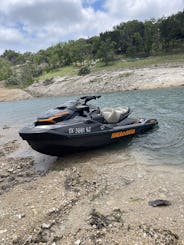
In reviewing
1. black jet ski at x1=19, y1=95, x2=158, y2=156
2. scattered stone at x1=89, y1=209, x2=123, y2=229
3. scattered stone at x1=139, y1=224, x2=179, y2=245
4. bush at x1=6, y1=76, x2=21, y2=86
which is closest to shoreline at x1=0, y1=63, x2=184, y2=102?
bush at x1=6, y1=76, x2=21, y2=86

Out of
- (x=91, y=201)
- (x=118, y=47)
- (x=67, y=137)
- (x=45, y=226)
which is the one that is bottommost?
(x=91, y=201)

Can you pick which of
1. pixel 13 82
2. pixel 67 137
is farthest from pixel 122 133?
pixel 13 82

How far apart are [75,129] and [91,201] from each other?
2.74 metres

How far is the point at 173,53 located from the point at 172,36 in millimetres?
5286

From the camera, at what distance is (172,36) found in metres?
51.4

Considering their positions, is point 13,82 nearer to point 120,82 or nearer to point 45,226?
point 120,82

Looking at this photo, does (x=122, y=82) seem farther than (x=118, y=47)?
No

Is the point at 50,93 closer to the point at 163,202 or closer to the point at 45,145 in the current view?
the point at 45,145

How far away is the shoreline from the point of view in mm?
29766

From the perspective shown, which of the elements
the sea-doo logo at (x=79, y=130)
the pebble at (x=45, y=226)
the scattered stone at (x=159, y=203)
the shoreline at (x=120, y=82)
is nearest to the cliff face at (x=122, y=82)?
the shoreline at (x=120, y=82)

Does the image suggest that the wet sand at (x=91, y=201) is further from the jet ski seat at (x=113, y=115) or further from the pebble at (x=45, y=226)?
the jet ski seat at (x=113, y=115)

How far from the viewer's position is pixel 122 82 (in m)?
34.2

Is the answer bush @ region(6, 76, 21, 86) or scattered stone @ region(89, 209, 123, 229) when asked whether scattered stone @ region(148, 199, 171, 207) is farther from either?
bush @ region(6, 76, 21, 86)

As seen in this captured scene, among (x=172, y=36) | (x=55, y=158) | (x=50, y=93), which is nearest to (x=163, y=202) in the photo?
(x=55, y=158)
